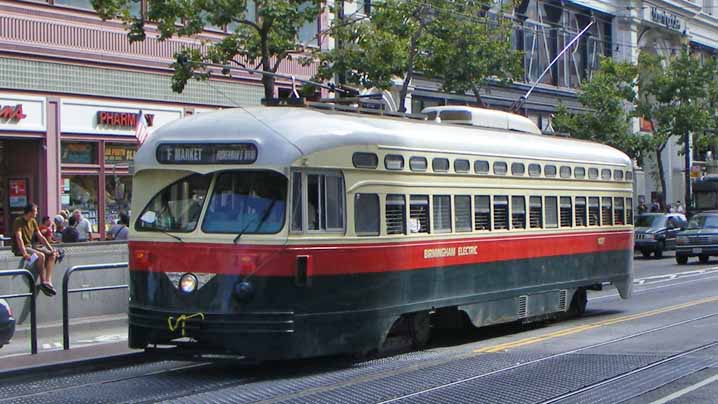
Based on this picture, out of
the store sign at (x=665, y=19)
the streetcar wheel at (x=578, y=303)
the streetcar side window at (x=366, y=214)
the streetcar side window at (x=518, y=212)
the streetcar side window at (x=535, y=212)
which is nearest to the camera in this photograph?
the streetcar side window at (x=366, y=214)

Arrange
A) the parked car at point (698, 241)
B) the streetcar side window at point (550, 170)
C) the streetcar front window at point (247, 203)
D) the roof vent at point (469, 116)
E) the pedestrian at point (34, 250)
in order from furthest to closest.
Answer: the parked car at point (698, 241) < the pedestrian at point (34, 250) < the streetcar side window at point (550, 170) < the roof vent at point (469, 116) < the streetcar front window at point (247, 203)

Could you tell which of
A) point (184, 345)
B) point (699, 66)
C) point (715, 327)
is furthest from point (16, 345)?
point (699, 66)

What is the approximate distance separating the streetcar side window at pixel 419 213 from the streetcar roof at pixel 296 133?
58cm

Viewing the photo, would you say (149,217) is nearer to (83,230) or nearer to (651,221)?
(83,230)

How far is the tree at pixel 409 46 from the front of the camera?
23750mm

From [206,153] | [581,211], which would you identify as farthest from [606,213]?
[206,153]

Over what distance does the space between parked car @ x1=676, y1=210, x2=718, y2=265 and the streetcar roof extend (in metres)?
21.5

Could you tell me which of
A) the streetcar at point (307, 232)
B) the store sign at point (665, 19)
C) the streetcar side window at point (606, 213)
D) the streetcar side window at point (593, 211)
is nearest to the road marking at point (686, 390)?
the streetcar at point (307, 232)

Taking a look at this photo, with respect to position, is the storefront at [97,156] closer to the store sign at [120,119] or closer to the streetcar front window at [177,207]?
the store sign at [120,119]

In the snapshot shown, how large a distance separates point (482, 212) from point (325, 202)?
3.37 metres

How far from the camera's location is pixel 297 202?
1139 cm

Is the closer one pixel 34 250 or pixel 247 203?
pixel 247 203

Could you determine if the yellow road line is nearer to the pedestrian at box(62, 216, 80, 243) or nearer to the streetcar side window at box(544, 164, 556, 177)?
the streetcar side window at box(544, 164, 556, 177)

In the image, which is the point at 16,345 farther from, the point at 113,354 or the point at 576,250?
the point at 576,250
